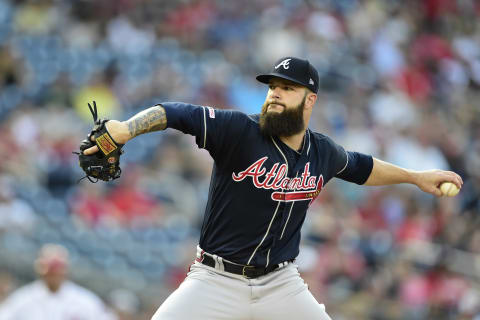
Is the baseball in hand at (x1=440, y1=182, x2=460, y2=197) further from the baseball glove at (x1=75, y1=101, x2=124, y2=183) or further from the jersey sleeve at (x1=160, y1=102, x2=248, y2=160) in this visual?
the baseball glove at (x1=75, y1=101, x2=124, y2=183)

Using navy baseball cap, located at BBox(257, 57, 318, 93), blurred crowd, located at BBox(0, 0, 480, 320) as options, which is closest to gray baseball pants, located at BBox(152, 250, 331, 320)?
navy baseball cap, located at BBox(257, 57, 318, 93)

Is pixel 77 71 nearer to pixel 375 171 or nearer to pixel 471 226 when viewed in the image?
pixel 471 226

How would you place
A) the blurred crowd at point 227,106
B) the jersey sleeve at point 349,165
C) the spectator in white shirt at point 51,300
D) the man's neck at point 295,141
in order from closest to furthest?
the man's neck at point 295,141 < the jersey sleeve at point 349,165 < the spectator in white shirt at point 51,300 < the blurred crowd at point 227,106

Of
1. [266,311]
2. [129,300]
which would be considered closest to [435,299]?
[129,300]

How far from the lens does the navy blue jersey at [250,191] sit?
14.5 feet

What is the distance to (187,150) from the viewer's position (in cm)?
1012

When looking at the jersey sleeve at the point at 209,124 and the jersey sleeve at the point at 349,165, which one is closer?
the jersey sleeve at the point at 209,124

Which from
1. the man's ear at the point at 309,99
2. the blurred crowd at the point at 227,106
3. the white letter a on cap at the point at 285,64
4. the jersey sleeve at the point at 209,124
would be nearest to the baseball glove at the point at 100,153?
the jersey sleeve at the point at 209,124

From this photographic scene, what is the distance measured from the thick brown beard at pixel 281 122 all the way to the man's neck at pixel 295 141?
7 cm

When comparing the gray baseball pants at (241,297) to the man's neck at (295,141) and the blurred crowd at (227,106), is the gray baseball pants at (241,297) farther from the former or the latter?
the blurred crowd at (227,106)

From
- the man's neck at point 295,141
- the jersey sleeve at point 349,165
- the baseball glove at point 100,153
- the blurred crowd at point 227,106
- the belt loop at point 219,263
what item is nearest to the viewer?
the baseball glove at point 100,153

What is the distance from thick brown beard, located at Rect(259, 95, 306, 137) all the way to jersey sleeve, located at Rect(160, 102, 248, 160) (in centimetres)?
12

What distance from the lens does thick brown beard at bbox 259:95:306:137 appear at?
4539 mm

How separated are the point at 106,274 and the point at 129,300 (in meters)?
0.39
